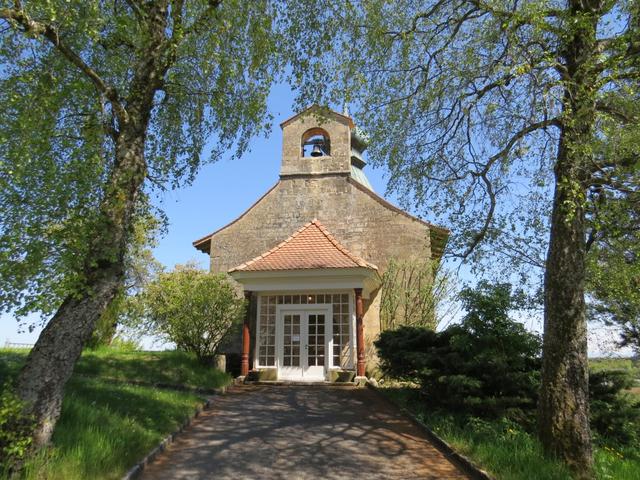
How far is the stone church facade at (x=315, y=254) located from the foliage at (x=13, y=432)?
30.3 ft

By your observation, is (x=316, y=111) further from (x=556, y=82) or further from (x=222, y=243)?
(x=222, y=243)

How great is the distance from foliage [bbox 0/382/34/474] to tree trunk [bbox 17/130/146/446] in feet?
0.34

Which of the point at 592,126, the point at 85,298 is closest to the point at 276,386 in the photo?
the point at 85,298

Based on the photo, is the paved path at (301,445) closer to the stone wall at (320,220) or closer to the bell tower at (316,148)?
the stone wall at (320,220)

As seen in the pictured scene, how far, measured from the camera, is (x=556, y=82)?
6.14 metres

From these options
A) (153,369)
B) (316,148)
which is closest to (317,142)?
(316,148)

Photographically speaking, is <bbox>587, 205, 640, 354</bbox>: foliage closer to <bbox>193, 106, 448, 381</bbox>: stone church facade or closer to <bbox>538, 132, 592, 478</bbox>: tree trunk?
<bbox>538, 132, 592, 478</bbox>: tree trunk

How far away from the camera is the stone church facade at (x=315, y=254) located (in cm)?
1399

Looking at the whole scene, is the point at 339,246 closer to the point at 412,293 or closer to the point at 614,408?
the point at 412,293

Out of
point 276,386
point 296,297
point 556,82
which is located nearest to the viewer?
point 556,82

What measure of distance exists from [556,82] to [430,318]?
10.1 m

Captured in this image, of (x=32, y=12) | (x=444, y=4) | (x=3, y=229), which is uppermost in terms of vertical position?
(x=444, y=4)

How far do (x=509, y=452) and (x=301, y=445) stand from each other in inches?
116

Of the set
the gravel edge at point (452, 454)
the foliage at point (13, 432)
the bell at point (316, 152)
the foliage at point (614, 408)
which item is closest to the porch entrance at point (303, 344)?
the gravel edge at point (452, 454)
